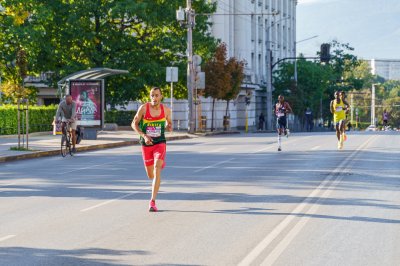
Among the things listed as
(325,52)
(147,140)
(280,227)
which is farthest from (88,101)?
(325,52)

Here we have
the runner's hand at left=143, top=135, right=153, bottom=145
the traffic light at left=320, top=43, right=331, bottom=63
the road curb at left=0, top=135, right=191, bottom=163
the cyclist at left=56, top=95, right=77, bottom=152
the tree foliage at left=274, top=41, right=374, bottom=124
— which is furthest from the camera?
the tree foliage at left=274, top=41, right=374, bottom=124

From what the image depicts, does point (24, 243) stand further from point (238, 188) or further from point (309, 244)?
point (238, 188)

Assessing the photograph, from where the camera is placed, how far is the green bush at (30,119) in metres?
39.5

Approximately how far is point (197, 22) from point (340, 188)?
39.2 m

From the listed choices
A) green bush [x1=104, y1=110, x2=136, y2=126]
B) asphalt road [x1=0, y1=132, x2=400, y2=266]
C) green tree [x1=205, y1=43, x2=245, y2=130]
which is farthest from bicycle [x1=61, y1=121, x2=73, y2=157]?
green tree [x1=205, y1=43, x2=245, y2=130]

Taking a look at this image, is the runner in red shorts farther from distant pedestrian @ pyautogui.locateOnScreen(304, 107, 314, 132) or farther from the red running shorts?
distant pedestrian @ pyautogui.locateOnScreen(304, 107, 314, 132)

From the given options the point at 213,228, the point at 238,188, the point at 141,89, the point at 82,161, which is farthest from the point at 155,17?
the point at 213,228

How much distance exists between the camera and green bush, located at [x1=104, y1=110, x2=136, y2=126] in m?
55.1

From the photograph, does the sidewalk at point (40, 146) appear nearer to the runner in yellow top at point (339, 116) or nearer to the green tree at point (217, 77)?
the runner in yellow top at point (339, 116)

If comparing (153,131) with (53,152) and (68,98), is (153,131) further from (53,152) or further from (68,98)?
(53,152)

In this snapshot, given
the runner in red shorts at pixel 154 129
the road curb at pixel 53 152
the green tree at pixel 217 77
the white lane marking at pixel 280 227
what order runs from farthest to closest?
the green tree at pixel 217 77 → the road curb at pixel 53 152 → the runner in red shorts at pixel 154 129 → the white lane marking at pixel 280 227

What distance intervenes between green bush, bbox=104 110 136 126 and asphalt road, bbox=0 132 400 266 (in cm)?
3152

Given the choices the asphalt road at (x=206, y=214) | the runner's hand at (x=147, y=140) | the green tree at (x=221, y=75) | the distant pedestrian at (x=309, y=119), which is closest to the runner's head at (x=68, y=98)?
the asphalt road at (x=206, y=214)

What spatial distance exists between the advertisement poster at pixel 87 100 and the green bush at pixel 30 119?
2317 mm
